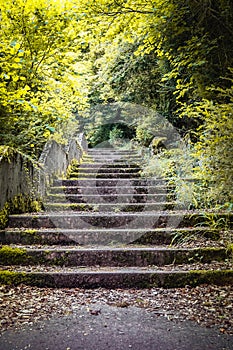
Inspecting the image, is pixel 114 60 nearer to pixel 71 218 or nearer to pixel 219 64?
pixel 219 64

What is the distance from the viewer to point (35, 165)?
451 centimetres

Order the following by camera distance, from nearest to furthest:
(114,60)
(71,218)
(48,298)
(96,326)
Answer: (96,326) < (48,298) < (71,218) < (114,60)

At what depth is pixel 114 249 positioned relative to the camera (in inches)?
118

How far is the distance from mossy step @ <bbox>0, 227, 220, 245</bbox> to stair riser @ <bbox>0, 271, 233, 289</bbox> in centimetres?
70

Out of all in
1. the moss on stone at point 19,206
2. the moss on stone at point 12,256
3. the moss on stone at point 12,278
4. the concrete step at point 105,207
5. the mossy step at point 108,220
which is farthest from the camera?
the concrete step at point 105,207

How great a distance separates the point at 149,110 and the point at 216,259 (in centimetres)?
546

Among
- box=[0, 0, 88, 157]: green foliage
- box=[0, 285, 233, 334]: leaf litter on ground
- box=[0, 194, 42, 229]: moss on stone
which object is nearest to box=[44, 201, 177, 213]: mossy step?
box=[0, 194, 42, 229]: moss on stone

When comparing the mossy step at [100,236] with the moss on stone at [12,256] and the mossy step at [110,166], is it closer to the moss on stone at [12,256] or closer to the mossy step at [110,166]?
the moss on stone at [12,256]

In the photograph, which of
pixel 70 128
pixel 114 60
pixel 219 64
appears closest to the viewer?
pixel 219 64

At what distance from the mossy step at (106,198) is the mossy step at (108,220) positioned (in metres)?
1.09

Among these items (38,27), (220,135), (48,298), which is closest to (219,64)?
(220,135)

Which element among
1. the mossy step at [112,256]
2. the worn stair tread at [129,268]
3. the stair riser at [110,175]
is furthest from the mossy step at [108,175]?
the worn stair tread at [129,268]

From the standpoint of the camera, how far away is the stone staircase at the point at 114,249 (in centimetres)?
262

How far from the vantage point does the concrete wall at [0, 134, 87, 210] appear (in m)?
3.65
